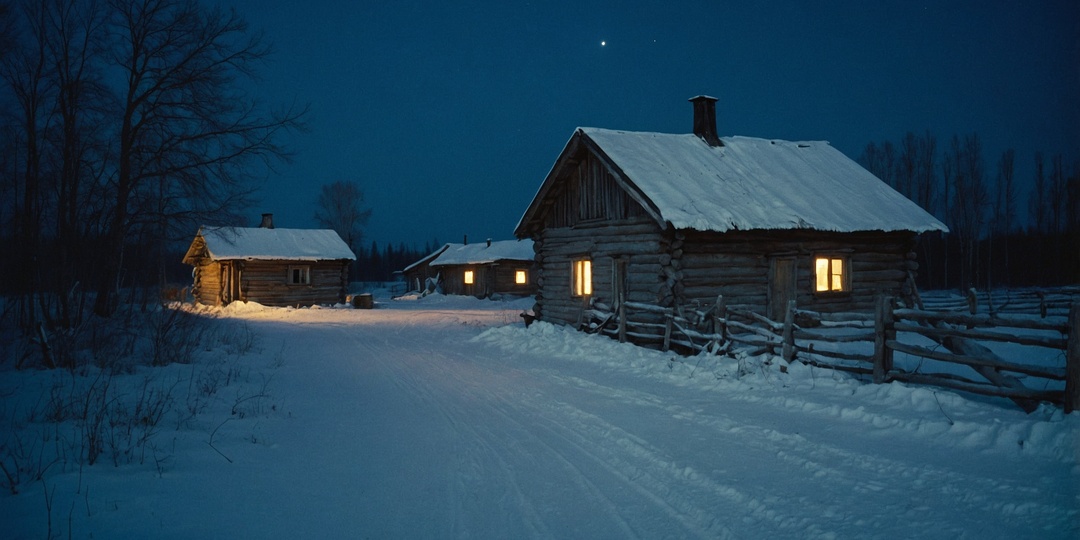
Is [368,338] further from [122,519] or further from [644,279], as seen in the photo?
[122,519]

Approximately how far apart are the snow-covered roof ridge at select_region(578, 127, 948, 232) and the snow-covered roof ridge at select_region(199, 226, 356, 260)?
977 inches

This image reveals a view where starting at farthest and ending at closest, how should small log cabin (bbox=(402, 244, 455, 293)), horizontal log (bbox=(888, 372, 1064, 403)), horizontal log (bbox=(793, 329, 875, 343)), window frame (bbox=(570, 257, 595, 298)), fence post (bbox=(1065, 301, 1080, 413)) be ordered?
small log cabin (bbox=(402, 244, 455, 293)) < window frame (bbox=(570, 257, 595, 298)) < horizontal log (bbox=(793, 329, 875, 343)) < horizontal log (bbox=(888, 372, 1064, 403)) < fence post (bbox=(1065, 301, 1080, 413))

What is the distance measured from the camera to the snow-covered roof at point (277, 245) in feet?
113

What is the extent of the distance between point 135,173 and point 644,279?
15.2 metres

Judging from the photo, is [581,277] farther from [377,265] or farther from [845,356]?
[377,265]

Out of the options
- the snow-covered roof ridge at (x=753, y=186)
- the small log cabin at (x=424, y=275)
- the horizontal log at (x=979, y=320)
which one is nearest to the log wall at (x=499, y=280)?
the small log cabin at (x=424, y=275)

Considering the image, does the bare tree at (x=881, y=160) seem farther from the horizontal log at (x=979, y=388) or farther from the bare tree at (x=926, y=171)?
the horizontal log at (x=979, y=388)

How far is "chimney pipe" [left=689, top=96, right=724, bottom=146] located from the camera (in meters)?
19.8

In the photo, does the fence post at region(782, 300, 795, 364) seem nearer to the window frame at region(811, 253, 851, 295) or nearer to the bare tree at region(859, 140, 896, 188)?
the window frame at region(811, 253, 851, 295)

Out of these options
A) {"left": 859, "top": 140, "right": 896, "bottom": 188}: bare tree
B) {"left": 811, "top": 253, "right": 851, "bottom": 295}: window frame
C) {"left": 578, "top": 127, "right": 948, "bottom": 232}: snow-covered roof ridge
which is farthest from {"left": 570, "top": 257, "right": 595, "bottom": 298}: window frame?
{"left": 859, "top": 140, "right": 896, "bottom": 188}: bare tree

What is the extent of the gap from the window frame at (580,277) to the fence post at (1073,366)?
12.8 metres

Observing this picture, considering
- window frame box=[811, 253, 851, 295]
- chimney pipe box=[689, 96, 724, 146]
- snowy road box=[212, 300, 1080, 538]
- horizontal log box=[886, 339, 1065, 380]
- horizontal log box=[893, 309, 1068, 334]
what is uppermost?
chimney pipe box=[689, 96, 724, 146]

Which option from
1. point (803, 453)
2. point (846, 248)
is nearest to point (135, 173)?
point (803, 453)

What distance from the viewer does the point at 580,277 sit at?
18859mm
